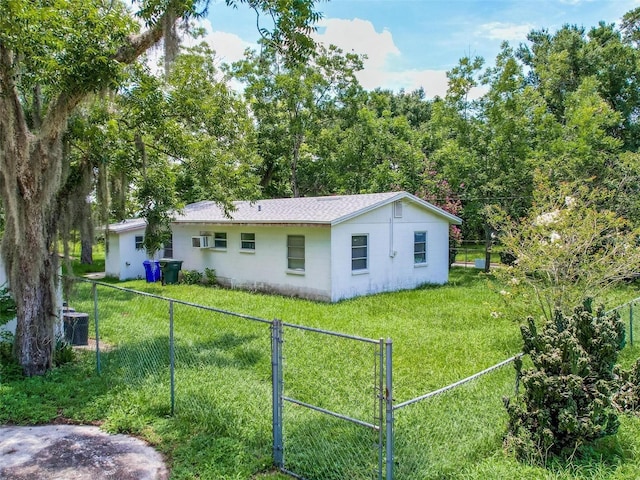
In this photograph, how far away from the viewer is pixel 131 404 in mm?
5598

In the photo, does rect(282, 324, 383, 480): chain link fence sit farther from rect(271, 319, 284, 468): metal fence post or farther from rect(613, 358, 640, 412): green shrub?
rect(613, 358, 640, 412): green shrub

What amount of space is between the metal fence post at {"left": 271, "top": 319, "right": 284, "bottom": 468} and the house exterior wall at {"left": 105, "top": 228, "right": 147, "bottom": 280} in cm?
1527

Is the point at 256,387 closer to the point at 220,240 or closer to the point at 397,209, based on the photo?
the point at 397,209

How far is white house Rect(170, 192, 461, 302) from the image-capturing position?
13070 mm

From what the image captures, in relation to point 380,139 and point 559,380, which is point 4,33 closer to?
point 559,380

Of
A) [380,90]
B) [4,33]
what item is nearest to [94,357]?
[4,33]

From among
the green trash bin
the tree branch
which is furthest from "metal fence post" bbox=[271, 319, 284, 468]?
the green trash bin

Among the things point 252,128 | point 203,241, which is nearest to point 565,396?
point 203,241

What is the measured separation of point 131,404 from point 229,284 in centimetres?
1049

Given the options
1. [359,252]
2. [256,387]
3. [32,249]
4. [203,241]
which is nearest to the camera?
[256,387]

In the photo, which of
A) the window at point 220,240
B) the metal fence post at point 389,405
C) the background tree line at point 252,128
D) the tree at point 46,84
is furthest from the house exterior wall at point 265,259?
the metal fence post at point 389,405

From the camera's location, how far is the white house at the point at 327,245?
1307 centimetres

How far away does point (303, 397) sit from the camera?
18.7ft

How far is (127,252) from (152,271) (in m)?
1.70
